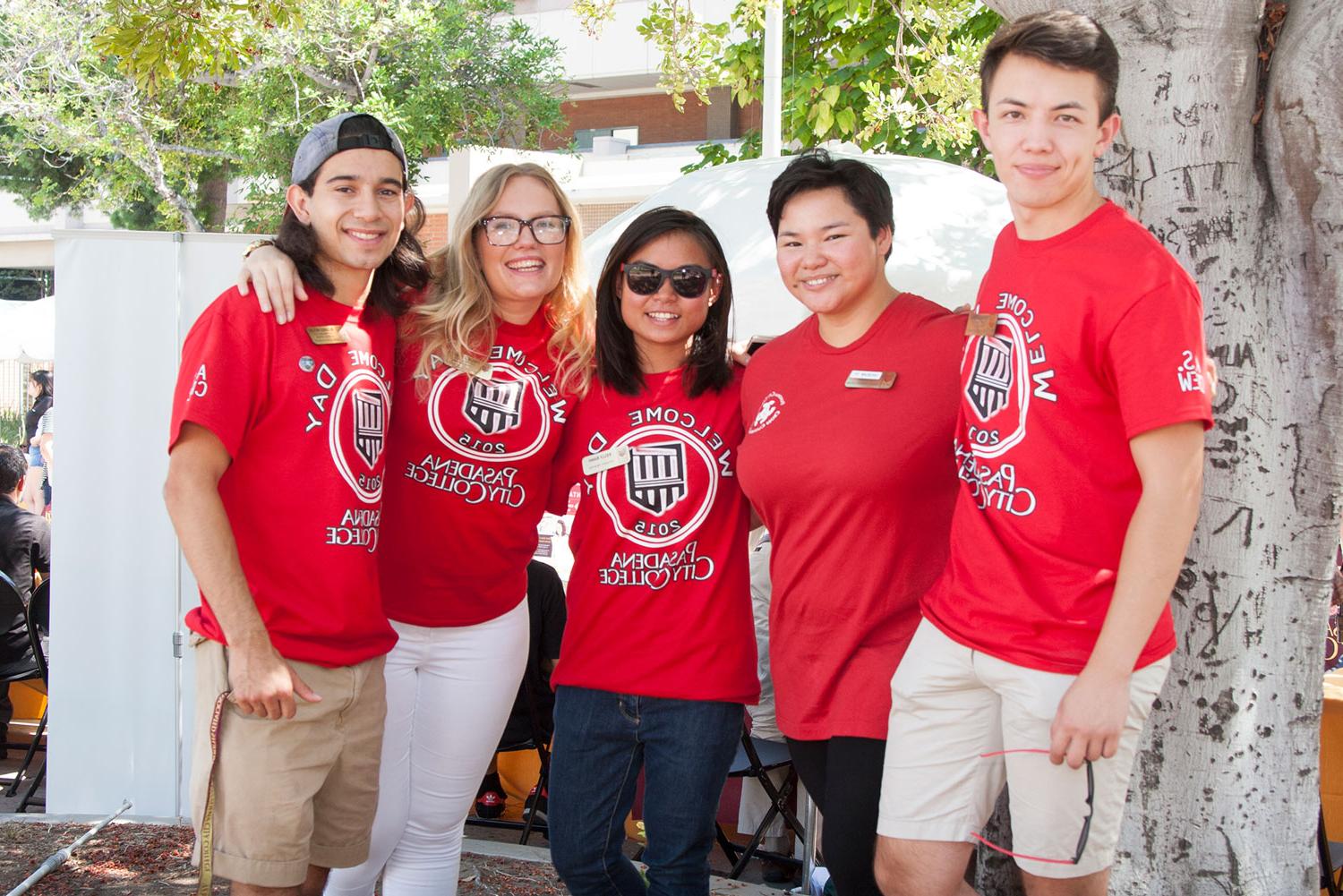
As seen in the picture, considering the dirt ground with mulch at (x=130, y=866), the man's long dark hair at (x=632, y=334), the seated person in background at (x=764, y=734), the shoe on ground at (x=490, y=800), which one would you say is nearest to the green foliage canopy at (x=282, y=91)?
the shoe on ground at (x=490, y=800)

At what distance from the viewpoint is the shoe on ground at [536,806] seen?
550 centimetres

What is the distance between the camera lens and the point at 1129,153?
3201mm

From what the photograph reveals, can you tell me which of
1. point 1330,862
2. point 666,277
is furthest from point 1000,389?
point 1330,862

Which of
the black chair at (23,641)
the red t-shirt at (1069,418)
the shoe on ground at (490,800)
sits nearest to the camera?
the red t-shirt at (1069,418)

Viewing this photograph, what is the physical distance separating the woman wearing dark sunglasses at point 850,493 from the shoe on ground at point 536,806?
8.62ft

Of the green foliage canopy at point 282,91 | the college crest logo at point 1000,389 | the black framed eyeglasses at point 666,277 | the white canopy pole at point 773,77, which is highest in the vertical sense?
the green foliage canopy at point 282,91

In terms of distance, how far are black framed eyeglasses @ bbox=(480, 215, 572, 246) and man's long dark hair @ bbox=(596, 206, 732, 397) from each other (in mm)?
182

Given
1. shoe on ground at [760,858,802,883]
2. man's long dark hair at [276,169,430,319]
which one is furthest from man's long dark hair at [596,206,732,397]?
shoe on ground at [760,858,802,883]

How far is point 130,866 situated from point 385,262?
2.91 meters

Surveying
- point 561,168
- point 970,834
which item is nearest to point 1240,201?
point 970,834

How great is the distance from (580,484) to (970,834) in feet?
4.58

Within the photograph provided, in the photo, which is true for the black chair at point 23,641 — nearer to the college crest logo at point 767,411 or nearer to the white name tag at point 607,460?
the white name tag at point 607,460

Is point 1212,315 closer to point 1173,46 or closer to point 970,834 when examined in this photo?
point 1173,46

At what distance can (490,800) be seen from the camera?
19.9 feet
